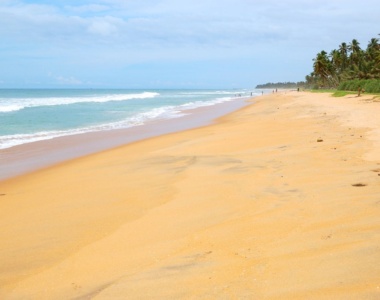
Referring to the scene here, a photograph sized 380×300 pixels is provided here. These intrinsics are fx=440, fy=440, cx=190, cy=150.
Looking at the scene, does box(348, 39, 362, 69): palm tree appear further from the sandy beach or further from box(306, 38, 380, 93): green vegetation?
the sandy beach

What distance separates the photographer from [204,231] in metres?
5.42

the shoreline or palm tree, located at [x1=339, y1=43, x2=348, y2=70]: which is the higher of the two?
palm tree, located at [x1=339, y1=43, x2=348, y2=70]

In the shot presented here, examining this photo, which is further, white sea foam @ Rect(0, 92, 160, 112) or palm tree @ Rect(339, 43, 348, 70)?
palm tree @ Rect(339, 43, 348, 70)

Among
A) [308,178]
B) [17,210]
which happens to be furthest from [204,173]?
[17,210]

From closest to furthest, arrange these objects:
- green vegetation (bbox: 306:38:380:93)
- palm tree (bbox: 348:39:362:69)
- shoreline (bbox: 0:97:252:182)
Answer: shoreline (bbox: 0:97:252:182) < green vegetation (bbox: 306:38:380:93) < palm tree (bbox: 348:39:362:69)

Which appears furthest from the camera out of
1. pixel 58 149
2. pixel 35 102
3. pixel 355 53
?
pixel 355 53

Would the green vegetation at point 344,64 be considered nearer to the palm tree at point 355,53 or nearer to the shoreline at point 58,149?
the palm tree at point 355,53

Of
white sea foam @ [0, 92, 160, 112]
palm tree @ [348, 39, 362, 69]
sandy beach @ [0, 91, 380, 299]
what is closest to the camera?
sandy beach @ [0, 91, 380, 299]

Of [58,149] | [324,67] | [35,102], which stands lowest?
[58,149]

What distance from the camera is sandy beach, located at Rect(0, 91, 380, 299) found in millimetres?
3959

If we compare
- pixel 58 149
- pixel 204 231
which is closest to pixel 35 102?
pixel 58 149

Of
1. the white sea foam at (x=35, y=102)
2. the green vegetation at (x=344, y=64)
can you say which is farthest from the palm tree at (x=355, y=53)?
the white sea foam at (x=35, y=102)

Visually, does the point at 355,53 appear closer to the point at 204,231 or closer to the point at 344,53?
the point at 344,53

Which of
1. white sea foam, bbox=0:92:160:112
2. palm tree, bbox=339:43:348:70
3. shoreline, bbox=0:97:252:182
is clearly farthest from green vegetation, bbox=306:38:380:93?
shoreline, bbox=0:97:252:182
